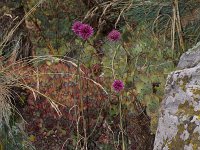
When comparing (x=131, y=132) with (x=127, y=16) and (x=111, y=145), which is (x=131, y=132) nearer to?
(x=111, y=145)

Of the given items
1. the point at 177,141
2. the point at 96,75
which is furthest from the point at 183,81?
the point at 96,75

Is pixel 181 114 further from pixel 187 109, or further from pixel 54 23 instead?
pixel 54 23

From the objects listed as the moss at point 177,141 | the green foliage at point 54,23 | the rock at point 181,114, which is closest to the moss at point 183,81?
the rock at point 181,114

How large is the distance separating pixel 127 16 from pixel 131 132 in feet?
2.79

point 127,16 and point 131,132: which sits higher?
point 127,16

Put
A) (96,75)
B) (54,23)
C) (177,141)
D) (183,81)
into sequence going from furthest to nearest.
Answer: (54,23) → (96,75) → (183,81) → (177,141)

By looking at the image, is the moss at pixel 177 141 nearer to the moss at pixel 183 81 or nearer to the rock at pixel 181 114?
the rock at pixel 181 114

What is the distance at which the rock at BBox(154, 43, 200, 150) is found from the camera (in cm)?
159

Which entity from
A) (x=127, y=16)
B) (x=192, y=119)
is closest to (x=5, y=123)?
(x=192, y=119)

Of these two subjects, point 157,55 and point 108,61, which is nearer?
point 157,55

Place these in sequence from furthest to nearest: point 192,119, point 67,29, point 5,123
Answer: point 67,29, point 5,123, point 192,119

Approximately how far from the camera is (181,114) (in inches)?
65.4

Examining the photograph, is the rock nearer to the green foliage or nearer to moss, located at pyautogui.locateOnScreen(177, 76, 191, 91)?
moss, located at pyautogui.locateOnScreen(177, 76, 191, 91)

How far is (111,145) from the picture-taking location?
3244 millimetres
